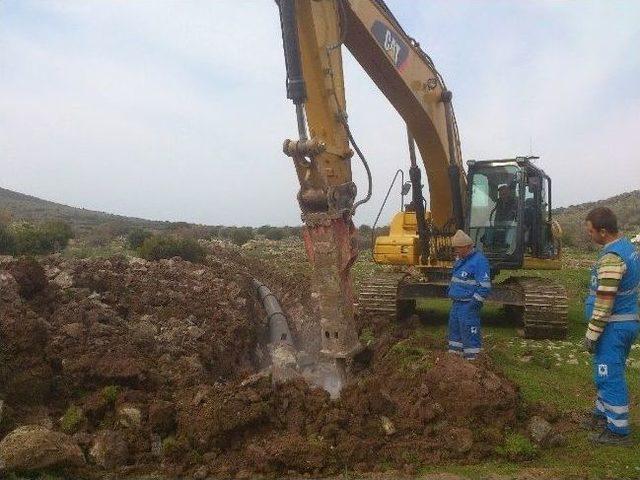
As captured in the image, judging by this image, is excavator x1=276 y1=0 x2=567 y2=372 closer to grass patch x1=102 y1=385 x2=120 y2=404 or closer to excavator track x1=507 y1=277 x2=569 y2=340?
excavator track x1=507 y1=277 x2=569 y2=340

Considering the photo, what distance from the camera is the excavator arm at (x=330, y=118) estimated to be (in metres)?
5.14

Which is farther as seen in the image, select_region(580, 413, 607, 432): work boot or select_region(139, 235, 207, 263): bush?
select_region(139, 235, 207, 263): bush

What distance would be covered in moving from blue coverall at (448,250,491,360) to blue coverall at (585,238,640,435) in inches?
68.3

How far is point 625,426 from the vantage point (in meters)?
4.25

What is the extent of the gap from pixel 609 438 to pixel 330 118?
12.0 ft

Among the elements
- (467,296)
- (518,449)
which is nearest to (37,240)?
(467,296)

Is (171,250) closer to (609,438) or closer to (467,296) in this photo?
(467,296)

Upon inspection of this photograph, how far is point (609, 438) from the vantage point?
4.29 m

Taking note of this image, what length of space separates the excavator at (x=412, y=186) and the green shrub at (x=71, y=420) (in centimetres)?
205

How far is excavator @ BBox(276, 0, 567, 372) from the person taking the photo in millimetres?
5203

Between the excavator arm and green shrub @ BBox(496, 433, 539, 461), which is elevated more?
the excavator arm

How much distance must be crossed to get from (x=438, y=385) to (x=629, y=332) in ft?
4.88

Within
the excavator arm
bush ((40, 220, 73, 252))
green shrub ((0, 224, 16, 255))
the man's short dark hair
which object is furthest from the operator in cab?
bush ((40, 220, 73, 252))

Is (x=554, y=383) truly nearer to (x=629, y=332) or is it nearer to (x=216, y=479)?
(x=629, y=332)
